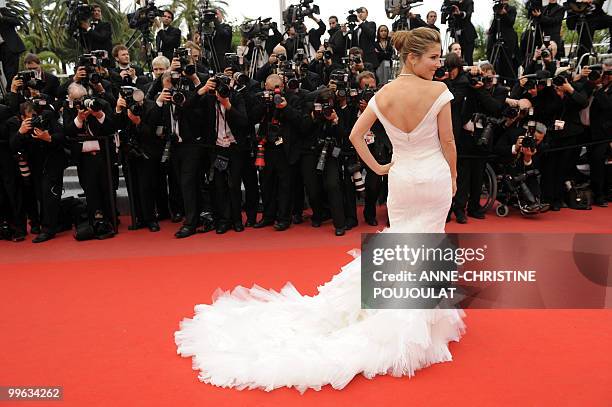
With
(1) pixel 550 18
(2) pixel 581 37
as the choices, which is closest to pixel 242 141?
(1) pixel 550 18

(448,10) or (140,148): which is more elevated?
(448,10)

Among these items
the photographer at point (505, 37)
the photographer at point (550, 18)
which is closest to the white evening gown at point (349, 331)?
the photographer at point (505, 37)

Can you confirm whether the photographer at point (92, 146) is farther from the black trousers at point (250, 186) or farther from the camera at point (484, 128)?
the camera at point (484, 128)

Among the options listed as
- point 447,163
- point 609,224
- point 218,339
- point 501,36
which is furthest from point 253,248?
point 501,36

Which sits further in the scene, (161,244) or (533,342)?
(161,244)

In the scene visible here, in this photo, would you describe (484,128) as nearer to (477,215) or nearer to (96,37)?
(477,215)

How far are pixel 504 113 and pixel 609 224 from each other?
5.31ft

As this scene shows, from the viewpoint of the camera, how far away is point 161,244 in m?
5.83

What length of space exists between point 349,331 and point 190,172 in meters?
3.51

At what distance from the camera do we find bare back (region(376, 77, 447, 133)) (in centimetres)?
288

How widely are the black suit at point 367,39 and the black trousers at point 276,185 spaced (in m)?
4.08

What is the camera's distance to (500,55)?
366 inches

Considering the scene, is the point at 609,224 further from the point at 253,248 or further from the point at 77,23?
the point at 77,23

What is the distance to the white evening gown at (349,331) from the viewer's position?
110 inches
